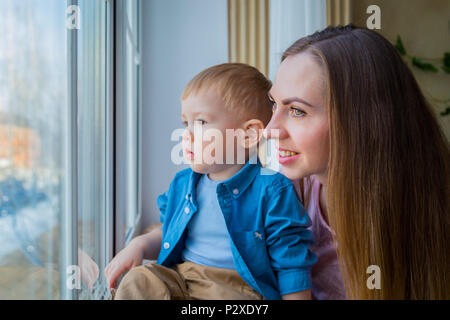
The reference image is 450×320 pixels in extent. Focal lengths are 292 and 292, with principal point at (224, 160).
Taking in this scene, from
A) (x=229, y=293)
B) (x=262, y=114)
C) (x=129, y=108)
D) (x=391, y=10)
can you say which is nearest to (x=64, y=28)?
(x=129, y=108)

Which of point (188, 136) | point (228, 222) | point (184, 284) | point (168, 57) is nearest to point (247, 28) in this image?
point (168, 57)

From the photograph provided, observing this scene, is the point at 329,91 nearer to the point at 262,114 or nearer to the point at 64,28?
the point at 262,114

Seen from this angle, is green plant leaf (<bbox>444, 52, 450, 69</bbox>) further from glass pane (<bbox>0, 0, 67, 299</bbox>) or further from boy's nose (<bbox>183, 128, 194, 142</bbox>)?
glass pane (<bbox>0, 0, 67, 299</bbox>)

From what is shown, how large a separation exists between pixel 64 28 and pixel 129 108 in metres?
0.20

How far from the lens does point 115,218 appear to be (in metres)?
0.65

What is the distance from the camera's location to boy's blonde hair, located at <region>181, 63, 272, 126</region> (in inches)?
18.5

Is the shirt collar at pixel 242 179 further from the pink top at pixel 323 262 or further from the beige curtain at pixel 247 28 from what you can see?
the beige curtain at pixel 247 28

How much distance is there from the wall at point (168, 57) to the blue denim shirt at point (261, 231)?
0.09 metres

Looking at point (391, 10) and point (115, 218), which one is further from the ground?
point (391, 10)

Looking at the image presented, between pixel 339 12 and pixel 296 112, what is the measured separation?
0.89 ft

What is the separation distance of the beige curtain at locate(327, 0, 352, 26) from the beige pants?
52 cm

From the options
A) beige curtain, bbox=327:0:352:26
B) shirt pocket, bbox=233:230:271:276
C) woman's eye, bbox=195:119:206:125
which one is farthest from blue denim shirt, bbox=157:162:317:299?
beige curtain, bbox=327:0:352:26

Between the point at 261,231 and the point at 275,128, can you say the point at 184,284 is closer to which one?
the point at 261,231

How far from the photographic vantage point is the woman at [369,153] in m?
0.46
